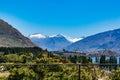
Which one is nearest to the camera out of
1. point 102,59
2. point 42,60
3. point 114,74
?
point 114,74

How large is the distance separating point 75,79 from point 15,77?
6111 mm

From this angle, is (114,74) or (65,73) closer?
(114,74)

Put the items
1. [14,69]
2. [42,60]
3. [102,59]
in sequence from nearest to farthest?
[14,69] < [42,60] < [102,59]

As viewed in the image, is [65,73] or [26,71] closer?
[26,71]

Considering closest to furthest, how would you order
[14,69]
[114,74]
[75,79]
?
[114,74] < [75,79] < [14,69]

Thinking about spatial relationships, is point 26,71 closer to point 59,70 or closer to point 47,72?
point 47,72

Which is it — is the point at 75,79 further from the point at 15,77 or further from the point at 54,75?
the point at 15,77

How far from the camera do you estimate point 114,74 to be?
1200 inches

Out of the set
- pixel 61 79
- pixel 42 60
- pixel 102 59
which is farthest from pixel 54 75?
pixel 102 59

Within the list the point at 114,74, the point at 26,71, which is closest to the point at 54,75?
the point at 26,71

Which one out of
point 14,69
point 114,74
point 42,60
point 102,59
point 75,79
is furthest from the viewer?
point 102,59

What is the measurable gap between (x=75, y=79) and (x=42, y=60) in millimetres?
14108

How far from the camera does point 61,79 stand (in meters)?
34.2

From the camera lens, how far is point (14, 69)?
34.9 metres
